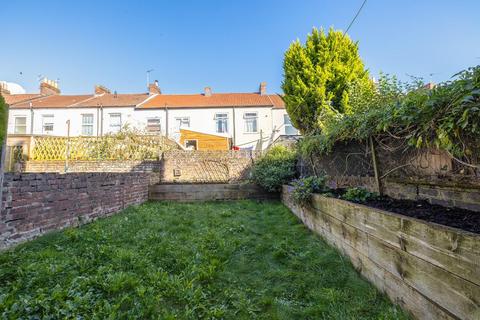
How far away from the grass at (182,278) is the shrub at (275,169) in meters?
3.26

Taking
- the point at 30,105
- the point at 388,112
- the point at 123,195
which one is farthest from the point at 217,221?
the point at 30,105

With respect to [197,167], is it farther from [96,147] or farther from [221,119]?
[221,119]

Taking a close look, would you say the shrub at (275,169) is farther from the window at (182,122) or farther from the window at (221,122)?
the window at (182,122)

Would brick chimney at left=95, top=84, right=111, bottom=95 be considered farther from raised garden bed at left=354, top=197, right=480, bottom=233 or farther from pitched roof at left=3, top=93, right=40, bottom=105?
raised garden bed at left=354, top=197, right=480, bottom=233

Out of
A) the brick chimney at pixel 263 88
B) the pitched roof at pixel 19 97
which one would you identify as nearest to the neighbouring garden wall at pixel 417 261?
the brick chimney at pixel 263 88

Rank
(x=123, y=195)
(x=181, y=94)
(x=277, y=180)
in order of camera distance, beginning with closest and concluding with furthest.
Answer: (x=123, y=195) → (x=277, y=180) → (x=181, y=94)

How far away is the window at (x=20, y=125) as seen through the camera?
16.9 metres

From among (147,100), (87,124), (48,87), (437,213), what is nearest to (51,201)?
(437,213)

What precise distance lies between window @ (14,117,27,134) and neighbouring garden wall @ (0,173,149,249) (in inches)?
664

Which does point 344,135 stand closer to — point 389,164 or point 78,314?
point 389,164

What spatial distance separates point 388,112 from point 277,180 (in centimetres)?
455

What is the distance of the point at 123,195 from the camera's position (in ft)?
19.2

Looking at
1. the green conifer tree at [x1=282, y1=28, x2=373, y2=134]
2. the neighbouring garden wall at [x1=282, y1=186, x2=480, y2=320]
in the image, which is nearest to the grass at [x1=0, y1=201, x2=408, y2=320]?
the neighbouring garden wall at [x1=282, y1=186, x2=480, y2=320]

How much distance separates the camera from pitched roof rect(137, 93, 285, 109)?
1762cm
